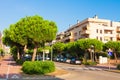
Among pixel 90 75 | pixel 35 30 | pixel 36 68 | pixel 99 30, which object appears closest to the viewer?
pixel 36 68

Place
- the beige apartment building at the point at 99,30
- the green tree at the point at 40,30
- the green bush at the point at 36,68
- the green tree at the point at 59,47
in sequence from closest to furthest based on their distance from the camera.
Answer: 1. the green bush at the point at 36,68
2. the green tree at the point at 40,30
3. the beige apartment building at the point at 99,30
4. the green tree at the point at 59,47

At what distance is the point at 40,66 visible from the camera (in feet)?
96.1

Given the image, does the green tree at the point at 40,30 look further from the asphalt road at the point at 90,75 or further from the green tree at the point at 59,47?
the green tree at the point at 59,47

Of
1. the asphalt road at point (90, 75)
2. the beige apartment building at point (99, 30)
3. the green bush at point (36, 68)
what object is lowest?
the asphalt road at point (90, 75)

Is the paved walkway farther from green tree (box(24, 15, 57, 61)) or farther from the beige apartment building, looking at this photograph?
the beige apartment building

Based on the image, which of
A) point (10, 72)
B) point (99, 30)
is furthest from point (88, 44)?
point (10, 72)

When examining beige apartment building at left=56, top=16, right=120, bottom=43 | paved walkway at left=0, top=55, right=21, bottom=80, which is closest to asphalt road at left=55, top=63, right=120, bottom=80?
paved walkway at left=0, top=55, right=21, bottom=80

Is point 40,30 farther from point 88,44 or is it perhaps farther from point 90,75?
point 88,44

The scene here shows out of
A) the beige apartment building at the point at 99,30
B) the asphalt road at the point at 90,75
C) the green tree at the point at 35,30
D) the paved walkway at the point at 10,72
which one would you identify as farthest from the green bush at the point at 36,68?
the beige apartment building at the point at 99,30

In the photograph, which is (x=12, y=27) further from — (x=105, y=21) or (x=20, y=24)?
(x=105, y=21)

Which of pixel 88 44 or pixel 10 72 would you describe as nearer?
pixel 10 72

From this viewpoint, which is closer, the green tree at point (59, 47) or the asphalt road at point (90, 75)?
the asphalt road at point (90, 75)

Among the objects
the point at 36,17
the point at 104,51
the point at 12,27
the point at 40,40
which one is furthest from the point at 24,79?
the point at 104,51

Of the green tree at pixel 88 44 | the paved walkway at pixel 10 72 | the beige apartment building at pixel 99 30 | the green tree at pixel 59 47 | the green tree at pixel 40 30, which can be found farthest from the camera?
the green tree at pixel 59 47
